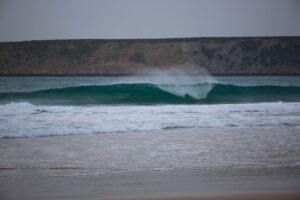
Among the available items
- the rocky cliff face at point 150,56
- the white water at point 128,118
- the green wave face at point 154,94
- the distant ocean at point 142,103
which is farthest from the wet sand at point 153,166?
the green wave face at point 154,94

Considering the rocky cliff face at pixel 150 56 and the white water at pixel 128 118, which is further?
the rocky cliff face at pixel 150 56

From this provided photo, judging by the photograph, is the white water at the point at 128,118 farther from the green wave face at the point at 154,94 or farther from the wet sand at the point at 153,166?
the wet sand at the point at 153,166

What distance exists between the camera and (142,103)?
5.93 meters

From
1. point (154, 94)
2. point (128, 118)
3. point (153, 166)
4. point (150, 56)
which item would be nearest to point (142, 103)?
point (154, 94)

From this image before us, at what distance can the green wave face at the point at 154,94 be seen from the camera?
5.63m

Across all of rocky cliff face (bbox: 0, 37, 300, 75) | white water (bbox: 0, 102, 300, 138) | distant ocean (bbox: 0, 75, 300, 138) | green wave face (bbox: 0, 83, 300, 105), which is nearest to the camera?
white water (bbox: 0, 102, 300, 138)

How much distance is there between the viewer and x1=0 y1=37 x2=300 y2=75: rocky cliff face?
14.2ft

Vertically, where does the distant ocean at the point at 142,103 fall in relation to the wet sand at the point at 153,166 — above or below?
above

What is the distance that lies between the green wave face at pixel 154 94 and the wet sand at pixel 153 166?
1.74 metres

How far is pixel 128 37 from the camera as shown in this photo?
13.6 ft

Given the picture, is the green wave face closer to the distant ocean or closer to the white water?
the distant ocean

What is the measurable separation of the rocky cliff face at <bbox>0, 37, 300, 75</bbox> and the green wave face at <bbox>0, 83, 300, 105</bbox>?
0.49 meters

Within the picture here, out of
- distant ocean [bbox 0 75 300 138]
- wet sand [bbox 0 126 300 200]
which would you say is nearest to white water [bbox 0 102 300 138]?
distant ocean [bbox 0 75 300 138]

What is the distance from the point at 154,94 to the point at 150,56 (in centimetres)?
131
